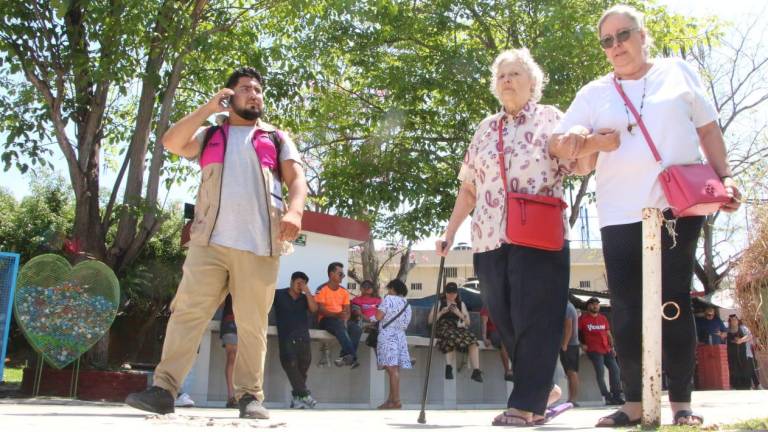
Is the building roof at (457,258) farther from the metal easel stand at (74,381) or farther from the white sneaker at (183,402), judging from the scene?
the white sneaker at (183,402)

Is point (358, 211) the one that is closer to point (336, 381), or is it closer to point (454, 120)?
point (454, 120)

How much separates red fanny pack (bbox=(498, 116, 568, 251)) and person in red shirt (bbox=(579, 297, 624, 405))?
33.7 feet

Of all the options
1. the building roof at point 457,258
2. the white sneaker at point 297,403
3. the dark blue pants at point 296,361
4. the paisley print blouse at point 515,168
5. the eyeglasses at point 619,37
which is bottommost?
the white sneaker at point 297,403

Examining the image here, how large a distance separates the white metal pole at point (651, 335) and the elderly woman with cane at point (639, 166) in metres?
0.35

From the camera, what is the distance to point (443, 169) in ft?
54.4

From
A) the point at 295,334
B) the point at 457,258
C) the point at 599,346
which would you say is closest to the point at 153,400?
the point at 295,334

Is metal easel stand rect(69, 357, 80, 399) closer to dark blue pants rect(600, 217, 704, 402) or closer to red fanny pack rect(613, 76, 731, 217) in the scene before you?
dark blue pants rect(600, 217, 704, 402)

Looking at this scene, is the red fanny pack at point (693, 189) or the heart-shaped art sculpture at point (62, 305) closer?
the red fanny pack at point (693, 189)

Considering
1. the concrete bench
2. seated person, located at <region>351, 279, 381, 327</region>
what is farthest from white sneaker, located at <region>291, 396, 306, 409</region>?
seated person, located at <region>351, 279, 381, 327</region>

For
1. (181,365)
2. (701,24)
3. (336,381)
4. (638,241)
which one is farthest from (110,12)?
(701,24)

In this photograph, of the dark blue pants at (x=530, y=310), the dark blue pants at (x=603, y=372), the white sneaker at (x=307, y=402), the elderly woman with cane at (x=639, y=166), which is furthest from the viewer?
the dark blue pants at (x=603, y=372)

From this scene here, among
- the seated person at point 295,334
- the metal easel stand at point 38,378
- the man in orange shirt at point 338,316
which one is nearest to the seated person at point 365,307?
the man in orange shirt at point 338,316

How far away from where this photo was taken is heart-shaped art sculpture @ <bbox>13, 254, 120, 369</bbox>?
9781 millimetres

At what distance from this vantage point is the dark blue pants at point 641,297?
371 centimetres
